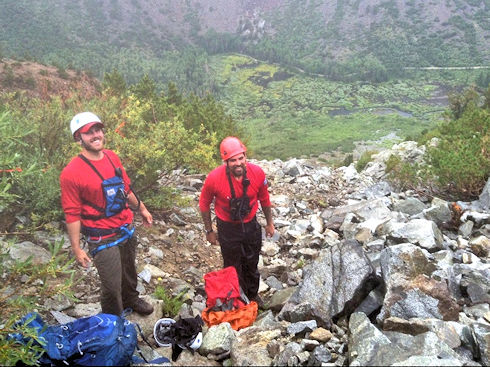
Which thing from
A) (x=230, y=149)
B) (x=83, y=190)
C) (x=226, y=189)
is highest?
Result: (x=230, y=149)

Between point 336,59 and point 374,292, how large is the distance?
189 m

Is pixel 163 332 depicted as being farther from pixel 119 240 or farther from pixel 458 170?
pixel 458 170

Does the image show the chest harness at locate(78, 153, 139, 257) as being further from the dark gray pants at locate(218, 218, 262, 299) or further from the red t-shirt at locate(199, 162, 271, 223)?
the dark gray pants at locate(218, 218, 262, 299)

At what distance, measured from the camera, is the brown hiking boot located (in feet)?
14.5

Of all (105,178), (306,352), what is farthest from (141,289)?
(306,352)

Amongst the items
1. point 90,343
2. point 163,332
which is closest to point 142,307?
point 163,332

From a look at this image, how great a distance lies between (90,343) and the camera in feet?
10.2

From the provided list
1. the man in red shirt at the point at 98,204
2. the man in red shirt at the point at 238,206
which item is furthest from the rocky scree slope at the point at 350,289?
the man in red shirt at the point at 98,204

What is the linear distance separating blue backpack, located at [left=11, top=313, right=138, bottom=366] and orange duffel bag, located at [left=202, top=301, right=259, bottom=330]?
1.23m

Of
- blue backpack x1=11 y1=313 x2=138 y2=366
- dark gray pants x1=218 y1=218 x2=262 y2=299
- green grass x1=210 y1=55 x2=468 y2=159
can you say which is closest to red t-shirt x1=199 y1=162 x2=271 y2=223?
dark gray pants x1=218 y1=218 x2=262 y2=299

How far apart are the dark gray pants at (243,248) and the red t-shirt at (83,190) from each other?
4.69ft

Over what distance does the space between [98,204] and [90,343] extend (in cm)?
127

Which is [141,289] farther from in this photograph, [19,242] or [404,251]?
[404,251]

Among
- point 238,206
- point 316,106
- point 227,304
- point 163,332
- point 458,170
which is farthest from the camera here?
point 316,106
